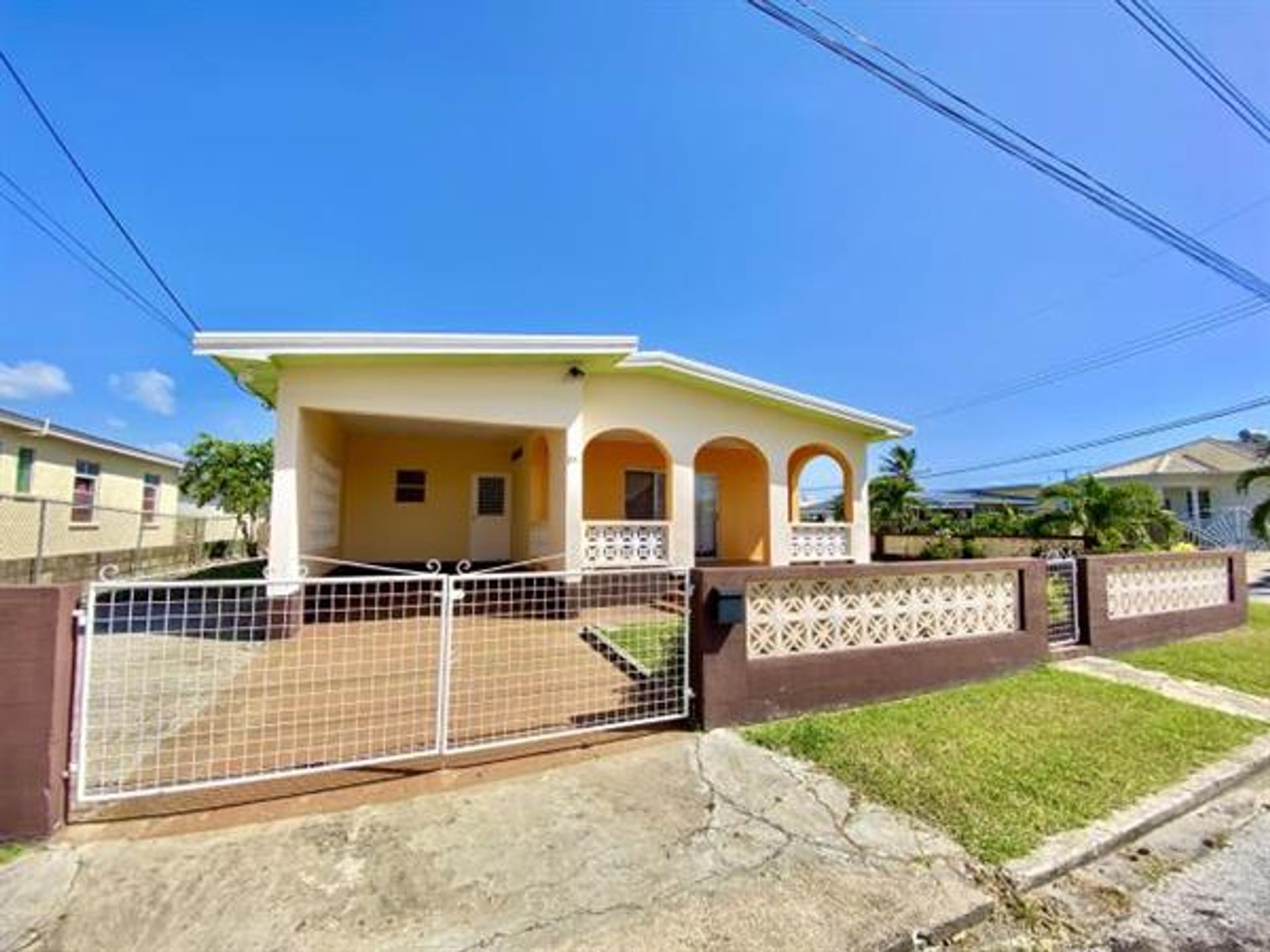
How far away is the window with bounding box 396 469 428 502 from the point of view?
44.8ft

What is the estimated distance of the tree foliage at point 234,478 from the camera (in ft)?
81.7

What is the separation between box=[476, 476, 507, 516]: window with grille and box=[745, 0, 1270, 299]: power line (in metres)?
10.9

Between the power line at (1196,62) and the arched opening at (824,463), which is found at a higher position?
the power line at (1196,62)

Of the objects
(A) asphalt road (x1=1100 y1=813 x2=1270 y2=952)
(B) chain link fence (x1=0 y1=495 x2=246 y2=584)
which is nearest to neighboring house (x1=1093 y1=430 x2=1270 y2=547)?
(A) asphalt road (x1=1100 y1=813 x2=1270 y2=952)

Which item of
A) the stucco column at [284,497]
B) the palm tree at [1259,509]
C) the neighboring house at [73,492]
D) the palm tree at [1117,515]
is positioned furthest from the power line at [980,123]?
the neighboring house at [73,492]

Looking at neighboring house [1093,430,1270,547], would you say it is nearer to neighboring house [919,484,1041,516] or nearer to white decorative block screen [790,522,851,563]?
neighboring house [919,484,1041,516]

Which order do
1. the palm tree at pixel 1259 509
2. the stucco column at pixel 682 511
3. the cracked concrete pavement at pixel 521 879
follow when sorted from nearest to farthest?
the cracked concrete pavement at pixel 521 879 < the stucco column at pixel 682 511 < the palm tree at pixel 1259 509

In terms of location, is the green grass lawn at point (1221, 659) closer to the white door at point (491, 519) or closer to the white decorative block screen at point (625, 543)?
the white decorative block screen at point (625, 543)

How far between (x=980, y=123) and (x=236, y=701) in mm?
9196

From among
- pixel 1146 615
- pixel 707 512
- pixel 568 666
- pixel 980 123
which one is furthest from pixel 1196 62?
pixel 707 512

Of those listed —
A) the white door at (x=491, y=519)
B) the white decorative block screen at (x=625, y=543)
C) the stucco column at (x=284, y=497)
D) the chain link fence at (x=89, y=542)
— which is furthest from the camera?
the white door at (x=491, y=519)

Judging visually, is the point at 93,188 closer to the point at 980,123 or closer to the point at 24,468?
the point at 24,468

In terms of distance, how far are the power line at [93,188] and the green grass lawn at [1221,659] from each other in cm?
1392

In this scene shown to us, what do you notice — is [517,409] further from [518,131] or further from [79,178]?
[79,178]
